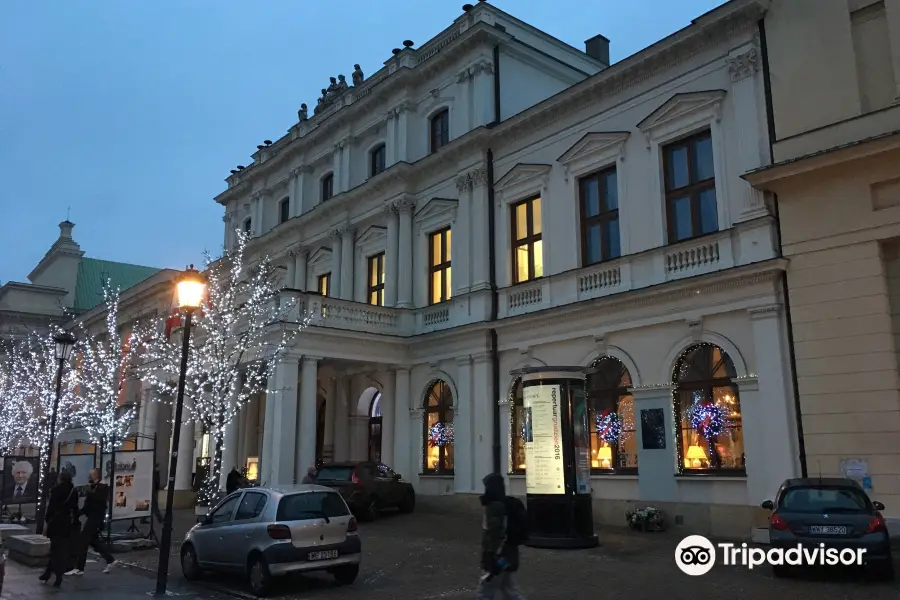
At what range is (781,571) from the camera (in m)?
11.7

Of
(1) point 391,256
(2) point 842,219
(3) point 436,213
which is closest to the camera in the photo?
(2) point 842,219

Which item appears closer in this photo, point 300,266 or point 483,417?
point 483,417

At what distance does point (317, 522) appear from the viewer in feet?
38.6

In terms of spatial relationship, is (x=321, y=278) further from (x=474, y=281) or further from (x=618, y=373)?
(x=618, y=373)

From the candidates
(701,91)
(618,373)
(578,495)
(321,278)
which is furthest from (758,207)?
(321,278)

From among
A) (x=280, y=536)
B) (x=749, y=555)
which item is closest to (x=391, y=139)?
(x=280, y=536)

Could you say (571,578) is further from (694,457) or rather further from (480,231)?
(480,231)

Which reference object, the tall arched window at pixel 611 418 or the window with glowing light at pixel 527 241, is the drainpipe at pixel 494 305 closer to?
the window with glowing light at pixel 527 241

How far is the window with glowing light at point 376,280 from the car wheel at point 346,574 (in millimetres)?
16203

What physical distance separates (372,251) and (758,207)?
49.7 ft

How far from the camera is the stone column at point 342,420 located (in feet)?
91.8

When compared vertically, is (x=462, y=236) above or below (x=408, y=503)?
above

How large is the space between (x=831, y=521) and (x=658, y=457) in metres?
7.21

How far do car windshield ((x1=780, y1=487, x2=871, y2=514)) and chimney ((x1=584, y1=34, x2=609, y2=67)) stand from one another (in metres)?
22.1
